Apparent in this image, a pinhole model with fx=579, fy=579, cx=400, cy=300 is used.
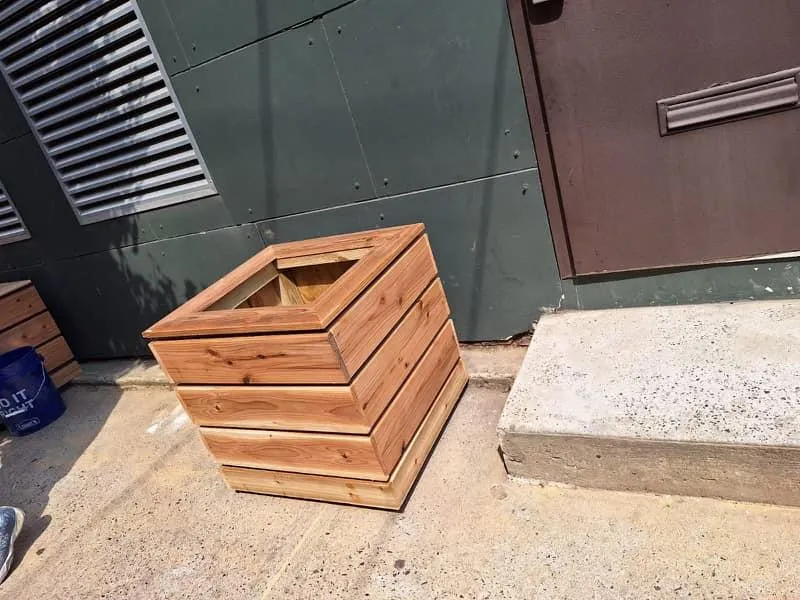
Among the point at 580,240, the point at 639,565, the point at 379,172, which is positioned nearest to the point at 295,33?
the point at 379,172

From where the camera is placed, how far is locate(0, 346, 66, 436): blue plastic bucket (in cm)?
457

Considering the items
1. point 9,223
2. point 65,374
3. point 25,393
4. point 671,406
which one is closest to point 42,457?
point 25,393

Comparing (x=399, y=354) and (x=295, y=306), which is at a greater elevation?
(x=295, y=306)

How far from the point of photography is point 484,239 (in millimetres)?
3424

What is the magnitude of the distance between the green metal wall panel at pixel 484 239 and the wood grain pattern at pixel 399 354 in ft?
1.23

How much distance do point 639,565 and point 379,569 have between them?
1039 millimetres

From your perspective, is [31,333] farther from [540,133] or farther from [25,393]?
[540,133]

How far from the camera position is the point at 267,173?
3812 mm

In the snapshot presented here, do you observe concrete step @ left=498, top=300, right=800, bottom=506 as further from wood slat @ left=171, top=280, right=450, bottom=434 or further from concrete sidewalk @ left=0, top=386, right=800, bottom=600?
wood slat @ left=171, top=280, right=450, bottom=434

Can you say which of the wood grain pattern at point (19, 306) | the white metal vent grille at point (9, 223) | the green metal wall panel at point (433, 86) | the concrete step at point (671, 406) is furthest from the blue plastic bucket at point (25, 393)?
the concrete step at point (671, 406)

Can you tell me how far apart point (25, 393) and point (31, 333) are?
818 mm

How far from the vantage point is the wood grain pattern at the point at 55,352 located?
5.35 m

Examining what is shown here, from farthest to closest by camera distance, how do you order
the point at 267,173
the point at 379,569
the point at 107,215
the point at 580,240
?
1. the point at 107,215
2. the point at 267,173
3. the point at 580,240
4. the point at 379,569

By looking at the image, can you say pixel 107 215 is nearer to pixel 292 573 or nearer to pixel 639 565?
pixel 292 573
